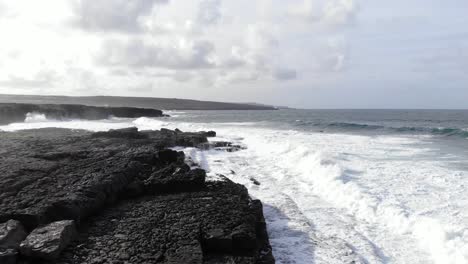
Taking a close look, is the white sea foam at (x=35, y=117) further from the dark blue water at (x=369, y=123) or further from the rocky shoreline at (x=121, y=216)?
the rocky shoreline at (x=121, y=216)

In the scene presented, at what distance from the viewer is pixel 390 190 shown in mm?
10242

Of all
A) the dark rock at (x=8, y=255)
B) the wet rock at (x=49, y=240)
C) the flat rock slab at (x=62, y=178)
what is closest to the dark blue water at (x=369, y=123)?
the flat rock slab at (x=62, y=178)

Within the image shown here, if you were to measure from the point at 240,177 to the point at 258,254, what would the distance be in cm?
591

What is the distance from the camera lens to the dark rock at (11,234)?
5.17 m

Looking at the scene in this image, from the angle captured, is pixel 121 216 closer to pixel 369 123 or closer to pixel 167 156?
pixel 167 156

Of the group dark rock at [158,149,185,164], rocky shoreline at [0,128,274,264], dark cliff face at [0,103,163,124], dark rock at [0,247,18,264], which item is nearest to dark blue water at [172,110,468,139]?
dark cliff face at [0,103,163,124]

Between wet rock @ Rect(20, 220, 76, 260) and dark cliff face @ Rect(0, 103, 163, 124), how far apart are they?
122 feet

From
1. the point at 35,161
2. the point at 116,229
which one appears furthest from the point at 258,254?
the point at 35,161

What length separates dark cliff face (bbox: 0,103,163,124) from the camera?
38884 millimetres

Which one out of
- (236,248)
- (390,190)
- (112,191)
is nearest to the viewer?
(236,248)

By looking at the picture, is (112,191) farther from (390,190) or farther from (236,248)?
(390,190)

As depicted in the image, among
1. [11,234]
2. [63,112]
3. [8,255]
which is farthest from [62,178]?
[63,112]

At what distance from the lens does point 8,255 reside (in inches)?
194

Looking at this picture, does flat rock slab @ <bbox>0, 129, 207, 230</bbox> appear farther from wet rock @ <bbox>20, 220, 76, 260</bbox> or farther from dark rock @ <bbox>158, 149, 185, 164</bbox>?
wet rock @ <bbox>20, 220, 76, 260</bbox>
